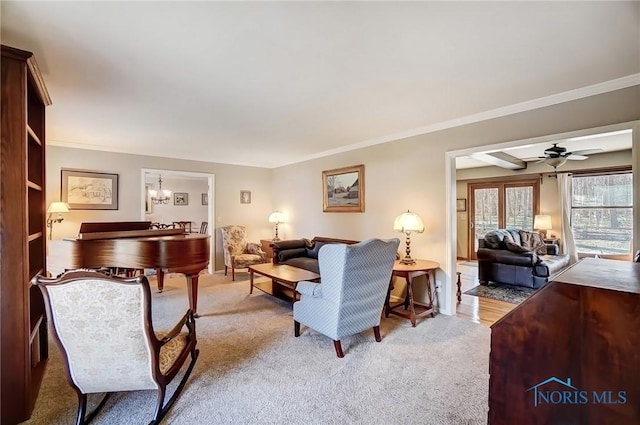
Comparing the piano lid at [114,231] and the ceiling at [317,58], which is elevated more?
the ceiling at [317,58]

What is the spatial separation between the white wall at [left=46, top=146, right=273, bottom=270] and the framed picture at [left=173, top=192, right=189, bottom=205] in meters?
4.25

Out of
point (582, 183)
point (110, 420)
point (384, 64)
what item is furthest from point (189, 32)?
point (582, 183)

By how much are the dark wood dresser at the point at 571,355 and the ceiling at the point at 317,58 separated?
5.04 ft

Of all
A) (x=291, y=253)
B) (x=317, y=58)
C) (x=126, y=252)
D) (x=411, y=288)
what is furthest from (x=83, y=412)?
(x=291, y=253)

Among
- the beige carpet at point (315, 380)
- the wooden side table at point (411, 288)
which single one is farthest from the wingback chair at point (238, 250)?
the wooden side table at point (411, 288)

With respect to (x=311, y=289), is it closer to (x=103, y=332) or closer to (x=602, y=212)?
(x=103, y=332)

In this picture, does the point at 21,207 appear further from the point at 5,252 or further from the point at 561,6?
the point at 561,6

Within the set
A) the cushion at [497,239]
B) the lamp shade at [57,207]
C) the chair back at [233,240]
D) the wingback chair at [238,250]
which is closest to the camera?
the lamp shade at [57,207]

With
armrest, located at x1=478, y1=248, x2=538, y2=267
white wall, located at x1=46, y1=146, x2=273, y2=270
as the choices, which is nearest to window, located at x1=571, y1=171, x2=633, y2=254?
armrest, located at x1=478, y1=248, x2=538, y2=267

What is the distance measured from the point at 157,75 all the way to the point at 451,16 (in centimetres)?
219

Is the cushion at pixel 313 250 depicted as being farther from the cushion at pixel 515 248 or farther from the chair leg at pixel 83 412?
the chair leg at pixel 83 412

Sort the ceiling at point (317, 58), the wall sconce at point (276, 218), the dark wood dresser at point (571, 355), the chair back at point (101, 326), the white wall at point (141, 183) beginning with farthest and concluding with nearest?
the wall sconce at point (276, 218) → the white wall at point (141, 183) → the ceiling at point (317, 58) → the chair back at point (101, 326) → the dark wood dresser at point (571, 355)

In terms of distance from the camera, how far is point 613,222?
243 inches

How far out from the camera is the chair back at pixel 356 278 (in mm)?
2559
